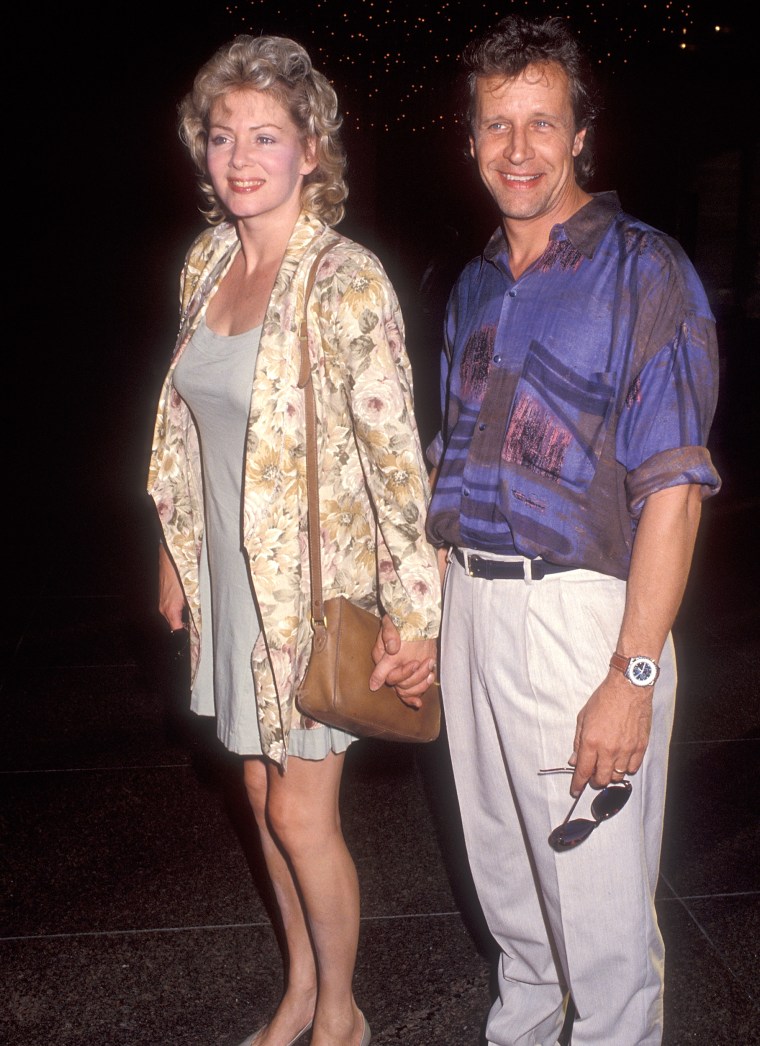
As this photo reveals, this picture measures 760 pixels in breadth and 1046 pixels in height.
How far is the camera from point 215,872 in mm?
3047

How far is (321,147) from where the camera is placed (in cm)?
206

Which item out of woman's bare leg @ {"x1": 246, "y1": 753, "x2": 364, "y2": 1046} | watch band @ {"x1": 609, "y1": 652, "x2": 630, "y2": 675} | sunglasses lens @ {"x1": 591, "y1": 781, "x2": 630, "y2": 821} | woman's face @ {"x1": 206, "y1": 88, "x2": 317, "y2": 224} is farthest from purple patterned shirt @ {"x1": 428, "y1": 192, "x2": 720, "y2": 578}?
woman's bare leg @ {"x1": 246, "y1": 753, "x2": 364, "y2": 1046}

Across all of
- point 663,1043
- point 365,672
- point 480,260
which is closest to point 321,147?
point 480,260

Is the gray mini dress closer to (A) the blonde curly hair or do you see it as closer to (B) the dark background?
(A) the blonde curly hair

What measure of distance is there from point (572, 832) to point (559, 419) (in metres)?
0.68

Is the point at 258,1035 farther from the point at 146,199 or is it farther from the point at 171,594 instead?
the point at 146,199

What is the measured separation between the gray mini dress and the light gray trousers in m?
0.38

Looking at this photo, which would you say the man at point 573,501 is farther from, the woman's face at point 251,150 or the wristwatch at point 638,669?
the woman's face at point 251,150

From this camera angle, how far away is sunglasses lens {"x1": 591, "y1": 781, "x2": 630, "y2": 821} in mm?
1732

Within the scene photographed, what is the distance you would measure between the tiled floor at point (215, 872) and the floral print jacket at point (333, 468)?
927 millimetres

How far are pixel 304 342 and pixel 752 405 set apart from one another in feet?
36.0

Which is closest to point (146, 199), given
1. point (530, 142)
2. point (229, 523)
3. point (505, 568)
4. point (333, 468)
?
point (229, 523)

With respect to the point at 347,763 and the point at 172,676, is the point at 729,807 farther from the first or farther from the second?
the point at 172,676

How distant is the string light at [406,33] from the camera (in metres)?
8.54
